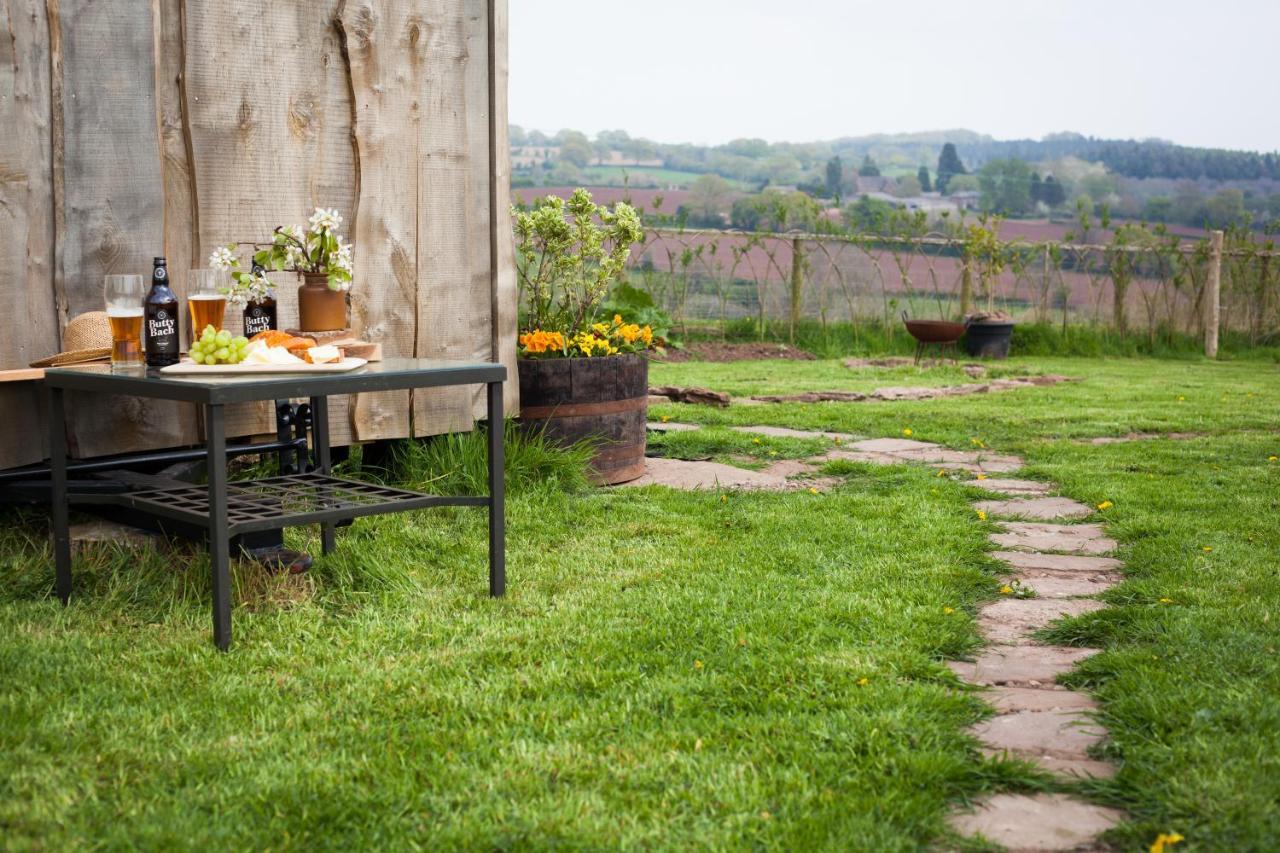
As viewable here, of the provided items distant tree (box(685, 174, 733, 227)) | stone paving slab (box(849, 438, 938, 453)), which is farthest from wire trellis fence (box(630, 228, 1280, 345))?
stone paving slab (box(849, 438, 938, 453))

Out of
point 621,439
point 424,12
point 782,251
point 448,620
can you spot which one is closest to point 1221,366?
point 782,251

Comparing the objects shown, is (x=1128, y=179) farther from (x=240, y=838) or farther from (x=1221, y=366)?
(x=240, y=838)

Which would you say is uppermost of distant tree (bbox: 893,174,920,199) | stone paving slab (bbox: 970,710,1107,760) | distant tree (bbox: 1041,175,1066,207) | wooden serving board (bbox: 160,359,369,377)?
distant tree (bbox: 893,174,920,199)

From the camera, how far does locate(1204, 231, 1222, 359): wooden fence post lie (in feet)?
43.5

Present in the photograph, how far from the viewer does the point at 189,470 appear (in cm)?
382

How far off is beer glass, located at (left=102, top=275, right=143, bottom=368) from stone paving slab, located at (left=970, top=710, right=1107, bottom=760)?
2.23 metres

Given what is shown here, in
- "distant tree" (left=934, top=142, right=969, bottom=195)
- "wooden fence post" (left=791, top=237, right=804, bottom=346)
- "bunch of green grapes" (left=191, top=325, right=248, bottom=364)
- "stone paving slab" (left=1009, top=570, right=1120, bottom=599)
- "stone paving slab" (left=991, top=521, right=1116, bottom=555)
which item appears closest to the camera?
"bunch of green grapes" (left=191, top=325, right=248, bottom=364)

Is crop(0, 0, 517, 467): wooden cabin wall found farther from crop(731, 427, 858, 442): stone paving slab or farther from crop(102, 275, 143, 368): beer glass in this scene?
crop(731, 427, 858, 442): stone paving slab

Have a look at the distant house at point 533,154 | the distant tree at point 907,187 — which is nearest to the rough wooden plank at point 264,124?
the distant house at point 533,154

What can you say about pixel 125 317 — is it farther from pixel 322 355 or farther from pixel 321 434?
pixel 321 434

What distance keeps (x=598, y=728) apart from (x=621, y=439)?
2744mm

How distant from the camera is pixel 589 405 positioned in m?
4.82

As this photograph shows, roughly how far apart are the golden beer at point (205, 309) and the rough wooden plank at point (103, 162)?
0.60 metres

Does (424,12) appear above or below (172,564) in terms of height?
above
